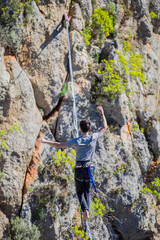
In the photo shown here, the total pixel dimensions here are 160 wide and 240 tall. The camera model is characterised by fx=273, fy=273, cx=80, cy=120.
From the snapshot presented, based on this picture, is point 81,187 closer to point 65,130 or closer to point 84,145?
point 84,145

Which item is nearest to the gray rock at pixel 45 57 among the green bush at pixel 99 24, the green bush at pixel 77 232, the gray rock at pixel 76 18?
the gray rock at pixel 76 18

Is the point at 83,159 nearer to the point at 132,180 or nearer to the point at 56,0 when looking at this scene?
the point at 132,180

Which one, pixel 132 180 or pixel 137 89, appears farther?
pixel 137 89

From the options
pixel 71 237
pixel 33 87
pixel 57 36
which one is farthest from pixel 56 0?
pixel 71 237

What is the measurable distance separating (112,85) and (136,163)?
308cm

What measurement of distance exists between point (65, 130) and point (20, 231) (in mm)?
3238

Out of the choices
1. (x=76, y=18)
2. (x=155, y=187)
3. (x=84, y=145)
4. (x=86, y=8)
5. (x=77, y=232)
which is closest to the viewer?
(x=84, y=145)

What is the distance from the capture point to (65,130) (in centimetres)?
870

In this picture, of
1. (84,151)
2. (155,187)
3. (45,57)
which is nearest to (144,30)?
(45,57)

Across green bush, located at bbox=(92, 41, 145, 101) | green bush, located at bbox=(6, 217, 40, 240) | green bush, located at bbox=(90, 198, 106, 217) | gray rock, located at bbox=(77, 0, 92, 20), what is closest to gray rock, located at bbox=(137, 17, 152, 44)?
green bush, located at bbox=(92, 41, 145, 101)

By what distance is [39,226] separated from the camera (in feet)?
24.4

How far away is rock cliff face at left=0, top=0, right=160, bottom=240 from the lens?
23.6 ft

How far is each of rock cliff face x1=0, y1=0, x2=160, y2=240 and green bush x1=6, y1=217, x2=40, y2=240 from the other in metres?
0.15

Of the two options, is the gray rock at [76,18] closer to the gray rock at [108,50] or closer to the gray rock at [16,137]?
the gray rock at [108,50]
